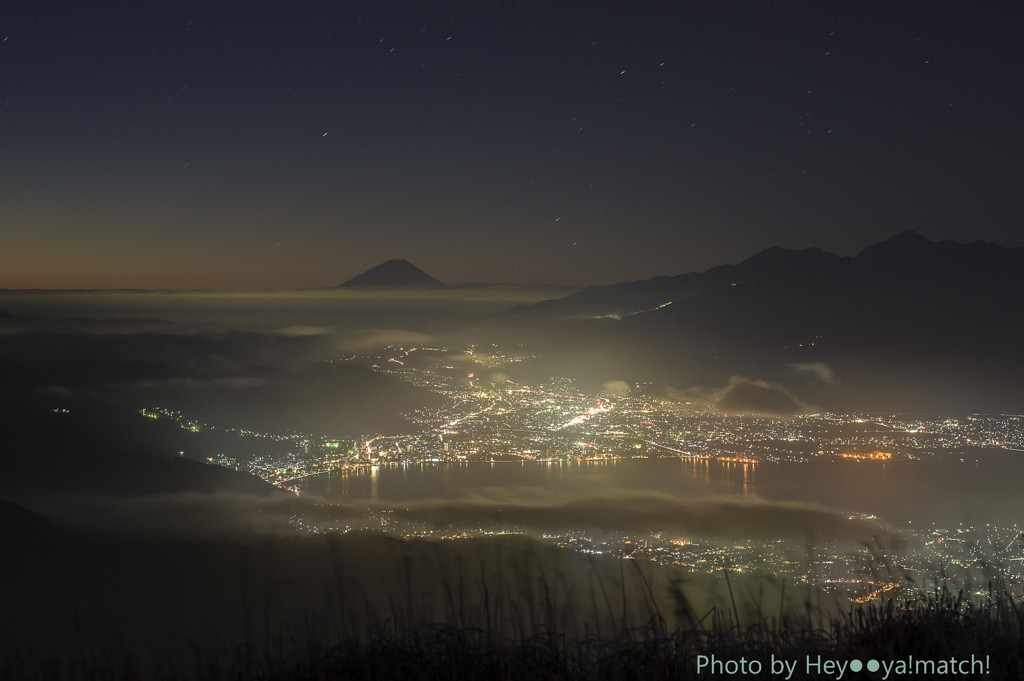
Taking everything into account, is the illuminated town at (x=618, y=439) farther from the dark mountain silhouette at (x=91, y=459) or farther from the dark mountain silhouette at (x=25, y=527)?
the dark mountain silhouette at (x=25, y=527)

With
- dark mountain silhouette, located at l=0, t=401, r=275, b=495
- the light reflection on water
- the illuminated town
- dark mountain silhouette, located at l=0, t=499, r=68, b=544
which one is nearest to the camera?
dark mountain silhouette, located at l=0, t=499, r=68, b=544

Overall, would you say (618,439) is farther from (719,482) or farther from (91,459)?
(91,459)

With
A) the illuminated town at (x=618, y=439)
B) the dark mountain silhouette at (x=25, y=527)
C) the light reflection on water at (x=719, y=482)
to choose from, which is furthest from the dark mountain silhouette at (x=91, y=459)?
the dark mountain silhouette at (x=25, y=527)

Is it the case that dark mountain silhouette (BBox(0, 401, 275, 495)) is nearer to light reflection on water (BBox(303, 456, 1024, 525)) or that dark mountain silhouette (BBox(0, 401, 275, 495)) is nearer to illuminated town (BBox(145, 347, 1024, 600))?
illuminated town (BBox(145, 347, 1024, 600))

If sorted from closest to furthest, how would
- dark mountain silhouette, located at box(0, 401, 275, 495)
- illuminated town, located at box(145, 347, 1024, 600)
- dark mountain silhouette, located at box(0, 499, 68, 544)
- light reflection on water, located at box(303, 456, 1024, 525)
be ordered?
dark mountain silhouette, located at box(0, 499, 68, 544)
dark mountain silhouette, located at box(0, 401, 275, 495)
light reflection on water, located at box(303, 456, 1024, 525)
illuminated town, located at box(145, 347, 1024, 600)

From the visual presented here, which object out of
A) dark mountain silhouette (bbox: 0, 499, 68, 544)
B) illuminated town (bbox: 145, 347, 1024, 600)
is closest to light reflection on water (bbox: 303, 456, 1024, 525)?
illuminated town (bbox: 145, 347, 1024, 600)

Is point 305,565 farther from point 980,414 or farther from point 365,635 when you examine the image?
point 980,414

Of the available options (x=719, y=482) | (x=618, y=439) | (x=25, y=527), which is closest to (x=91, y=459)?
(x=25, y=527)

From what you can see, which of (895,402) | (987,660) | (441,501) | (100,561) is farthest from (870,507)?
(895,402)

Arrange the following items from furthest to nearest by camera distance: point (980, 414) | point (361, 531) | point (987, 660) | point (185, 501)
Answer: point (980, 414) → point (185, 501) → point (361, 531) → point (987, 660)
